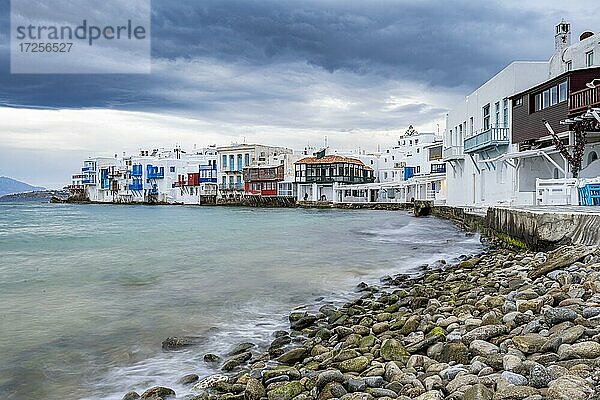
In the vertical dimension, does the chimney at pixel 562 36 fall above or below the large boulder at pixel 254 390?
above

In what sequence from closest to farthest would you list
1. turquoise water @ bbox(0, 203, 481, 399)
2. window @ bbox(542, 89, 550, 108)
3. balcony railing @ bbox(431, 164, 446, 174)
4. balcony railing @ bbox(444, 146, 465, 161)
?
turquoise water @ bbox(0, 203, 481, 399), window @ bbox(542, 89, 550, 108), balcony railing @ bbox(444, 146, 465, 161), balcony railing @ bbox(431, 164, 446, 174)

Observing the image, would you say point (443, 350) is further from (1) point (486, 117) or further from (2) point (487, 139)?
(1) point (486, 117)

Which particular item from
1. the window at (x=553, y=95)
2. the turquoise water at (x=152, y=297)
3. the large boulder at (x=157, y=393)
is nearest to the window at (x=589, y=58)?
the window at (x=553, y=95)

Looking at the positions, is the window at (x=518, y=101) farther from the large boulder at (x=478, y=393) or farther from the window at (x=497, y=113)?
the large boulder at (x=478, y=393)

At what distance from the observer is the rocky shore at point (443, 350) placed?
386 centimetres

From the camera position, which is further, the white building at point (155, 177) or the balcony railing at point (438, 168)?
the white building at point (155, 177)

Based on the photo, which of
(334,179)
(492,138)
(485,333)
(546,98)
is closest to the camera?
(485,333)

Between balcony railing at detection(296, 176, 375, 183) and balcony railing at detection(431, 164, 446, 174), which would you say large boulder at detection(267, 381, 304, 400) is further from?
balcony railing at detection(296, 176, 375, 183)

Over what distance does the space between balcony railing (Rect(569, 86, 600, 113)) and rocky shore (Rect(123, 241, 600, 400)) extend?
10787 mm

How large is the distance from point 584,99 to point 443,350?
16.2 metres

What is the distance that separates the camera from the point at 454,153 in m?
33.5

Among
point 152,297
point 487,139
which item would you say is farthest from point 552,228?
point 487,139

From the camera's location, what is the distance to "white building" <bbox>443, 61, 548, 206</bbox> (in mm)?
24078

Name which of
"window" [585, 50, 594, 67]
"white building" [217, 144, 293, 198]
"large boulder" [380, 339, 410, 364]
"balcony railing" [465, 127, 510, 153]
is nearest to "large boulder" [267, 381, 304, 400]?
"large boulder" [380, 339, 410, 364]
